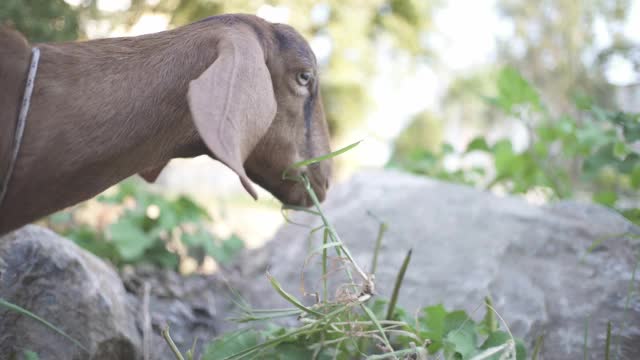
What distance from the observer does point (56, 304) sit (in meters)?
2.25

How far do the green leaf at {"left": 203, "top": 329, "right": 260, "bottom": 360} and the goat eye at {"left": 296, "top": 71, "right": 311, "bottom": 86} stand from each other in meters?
0.87

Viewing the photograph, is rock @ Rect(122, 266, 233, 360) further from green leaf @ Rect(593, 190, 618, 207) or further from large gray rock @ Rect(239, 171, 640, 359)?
green leaf @ Rect(593, 190, 618, 207)

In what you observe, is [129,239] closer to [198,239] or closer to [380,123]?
[198,239]

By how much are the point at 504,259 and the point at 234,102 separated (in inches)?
68.8

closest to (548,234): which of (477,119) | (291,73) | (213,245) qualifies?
(291,73)

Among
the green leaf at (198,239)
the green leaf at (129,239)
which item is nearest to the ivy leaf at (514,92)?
the green leaf at (198,239)

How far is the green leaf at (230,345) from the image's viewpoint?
79.0 inches

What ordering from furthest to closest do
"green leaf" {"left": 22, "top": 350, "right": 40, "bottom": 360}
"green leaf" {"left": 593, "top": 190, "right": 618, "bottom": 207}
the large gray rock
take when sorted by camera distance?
"green leaf" {"left": 593, "top": 190, "right": 618, "bottom": 207} < the large gray rock < "green leaf" {"left": 22, "top": 350, "right": 40, "bottom": 360}

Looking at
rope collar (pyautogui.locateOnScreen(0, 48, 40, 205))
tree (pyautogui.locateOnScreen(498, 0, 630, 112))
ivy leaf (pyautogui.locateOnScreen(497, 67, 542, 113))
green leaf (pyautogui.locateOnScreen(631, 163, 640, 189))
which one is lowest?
tree (pyautogui.locateOnScreen(498, 0, 630, 112))

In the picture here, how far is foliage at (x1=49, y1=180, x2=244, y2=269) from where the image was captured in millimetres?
3752

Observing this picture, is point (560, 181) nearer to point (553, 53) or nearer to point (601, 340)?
point (601, 340)

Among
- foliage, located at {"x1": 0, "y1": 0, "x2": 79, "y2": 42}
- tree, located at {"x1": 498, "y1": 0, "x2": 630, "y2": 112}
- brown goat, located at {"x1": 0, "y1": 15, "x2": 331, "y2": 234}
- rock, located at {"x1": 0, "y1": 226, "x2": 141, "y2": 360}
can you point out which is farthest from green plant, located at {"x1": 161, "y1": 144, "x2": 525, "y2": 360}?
tree, located at {"x1": 498, "y1": 0, "x2": 630, "y2": 112}

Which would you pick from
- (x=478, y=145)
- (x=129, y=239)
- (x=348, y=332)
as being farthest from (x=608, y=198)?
(x=129, y=239)

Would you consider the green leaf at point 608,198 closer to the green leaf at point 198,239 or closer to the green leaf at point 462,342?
the green leaf at point 462,342
